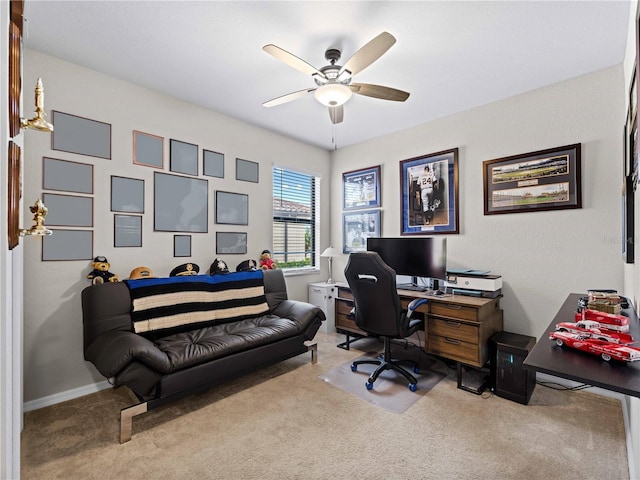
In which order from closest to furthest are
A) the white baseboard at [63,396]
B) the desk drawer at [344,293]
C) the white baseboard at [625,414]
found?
the white baseboard at [625,414] → the white baseboard at [63,396] → the desk drawer at [344,293]

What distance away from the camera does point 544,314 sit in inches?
112

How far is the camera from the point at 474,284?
2963 mm

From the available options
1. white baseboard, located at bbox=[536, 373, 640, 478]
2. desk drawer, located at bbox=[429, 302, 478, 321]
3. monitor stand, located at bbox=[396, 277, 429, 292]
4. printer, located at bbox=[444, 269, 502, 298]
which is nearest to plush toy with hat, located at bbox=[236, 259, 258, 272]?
monitor stand, located at bbox=[396, 277, 429, 292]

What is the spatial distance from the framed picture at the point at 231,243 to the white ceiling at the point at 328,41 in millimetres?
1464

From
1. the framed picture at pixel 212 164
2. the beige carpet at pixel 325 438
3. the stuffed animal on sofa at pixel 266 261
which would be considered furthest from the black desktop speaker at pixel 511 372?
the framed picture at pixel 212 164

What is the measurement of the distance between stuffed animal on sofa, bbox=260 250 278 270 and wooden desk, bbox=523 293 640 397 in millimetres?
2985

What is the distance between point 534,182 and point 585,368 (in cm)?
247

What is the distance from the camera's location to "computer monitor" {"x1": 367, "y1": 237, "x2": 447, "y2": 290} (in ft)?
10.5

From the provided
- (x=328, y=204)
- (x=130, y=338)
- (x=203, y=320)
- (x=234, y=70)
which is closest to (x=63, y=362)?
(x=130, y=338)

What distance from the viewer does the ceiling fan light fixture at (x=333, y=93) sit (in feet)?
7.29

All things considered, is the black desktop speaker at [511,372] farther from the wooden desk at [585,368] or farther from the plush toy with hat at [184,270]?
the plush toy with hat at [184,270]

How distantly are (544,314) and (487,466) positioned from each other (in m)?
1.67

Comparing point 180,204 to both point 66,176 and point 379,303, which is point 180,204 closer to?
point 66,176

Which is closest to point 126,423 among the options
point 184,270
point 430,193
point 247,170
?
point 184,270
